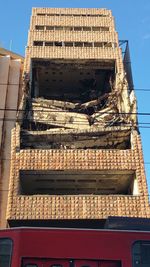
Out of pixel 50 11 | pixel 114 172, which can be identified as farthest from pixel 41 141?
pixel 50 11

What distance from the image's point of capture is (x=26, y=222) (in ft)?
80.1

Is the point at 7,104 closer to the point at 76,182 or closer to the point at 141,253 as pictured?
the point at 76,182

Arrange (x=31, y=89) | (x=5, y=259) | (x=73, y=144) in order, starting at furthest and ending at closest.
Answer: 1. (x=31, y=89)
2. (x=73, y=144)
3. (x=5, y=259)

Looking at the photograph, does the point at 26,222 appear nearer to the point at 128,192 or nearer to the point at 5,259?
the point at 128,192

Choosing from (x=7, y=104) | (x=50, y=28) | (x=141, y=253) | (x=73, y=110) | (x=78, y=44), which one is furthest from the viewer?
(x=50, y=28)

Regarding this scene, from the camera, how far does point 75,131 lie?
27.9m

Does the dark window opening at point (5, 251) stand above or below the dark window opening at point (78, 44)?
below

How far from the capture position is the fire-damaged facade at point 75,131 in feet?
80.9

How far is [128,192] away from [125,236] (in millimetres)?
18619

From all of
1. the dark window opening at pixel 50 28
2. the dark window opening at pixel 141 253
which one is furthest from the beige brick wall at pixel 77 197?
the dark window opening at pixel 141 253

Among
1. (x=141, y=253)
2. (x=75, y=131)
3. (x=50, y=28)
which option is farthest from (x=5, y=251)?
(x=50, y=28)

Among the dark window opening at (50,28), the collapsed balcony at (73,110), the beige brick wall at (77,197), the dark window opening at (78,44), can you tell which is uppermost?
the dark window opening at (50,28)

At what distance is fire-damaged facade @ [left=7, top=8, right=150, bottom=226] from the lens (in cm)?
2467

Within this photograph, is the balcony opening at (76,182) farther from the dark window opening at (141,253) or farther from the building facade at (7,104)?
the dark window opening at (141,253)
